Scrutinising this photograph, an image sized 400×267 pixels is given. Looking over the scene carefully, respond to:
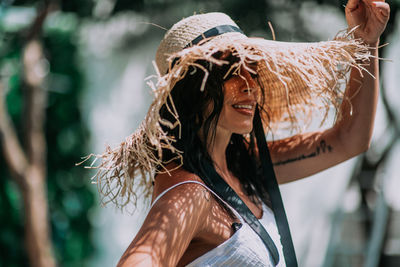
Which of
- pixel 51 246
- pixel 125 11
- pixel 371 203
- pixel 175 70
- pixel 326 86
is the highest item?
pixel 175 70

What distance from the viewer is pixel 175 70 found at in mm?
1323

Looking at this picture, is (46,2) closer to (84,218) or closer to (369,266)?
(84,218)

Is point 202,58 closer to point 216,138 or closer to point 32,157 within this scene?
point 216,138

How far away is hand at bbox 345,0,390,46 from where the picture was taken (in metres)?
1.52

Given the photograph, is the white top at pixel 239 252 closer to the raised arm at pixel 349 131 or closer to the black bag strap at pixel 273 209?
the black bag strap at pixel 273 209

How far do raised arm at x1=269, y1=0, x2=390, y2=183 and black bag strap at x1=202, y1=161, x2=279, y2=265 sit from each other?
0.34 m

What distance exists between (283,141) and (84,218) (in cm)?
410

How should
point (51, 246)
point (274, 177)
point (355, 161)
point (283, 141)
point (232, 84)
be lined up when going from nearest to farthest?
point (232, 84) < point (274, 177) < point (283, 141) < point (355, 161) < point (51, 246)

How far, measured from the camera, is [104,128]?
18.1 ft

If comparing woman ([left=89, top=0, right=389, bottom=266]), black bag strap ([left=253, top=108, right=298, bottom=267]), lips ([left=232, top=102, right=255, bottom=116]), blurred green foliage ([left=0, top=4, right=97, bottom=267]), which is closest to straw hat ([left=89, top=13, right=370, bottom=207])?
woman ([left=89, top=0, right=389, bottom=266])

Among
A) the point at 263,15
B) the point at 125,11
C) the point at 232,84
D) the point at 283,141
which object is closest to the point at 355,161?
the point at 263,15

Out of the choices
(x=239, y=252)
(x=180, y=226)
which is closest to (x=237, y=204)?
(x=239, y=252)

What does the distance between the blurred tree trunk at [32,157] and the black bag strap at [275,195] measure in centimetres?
369

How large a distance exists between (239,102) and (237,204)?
10.7 inches
